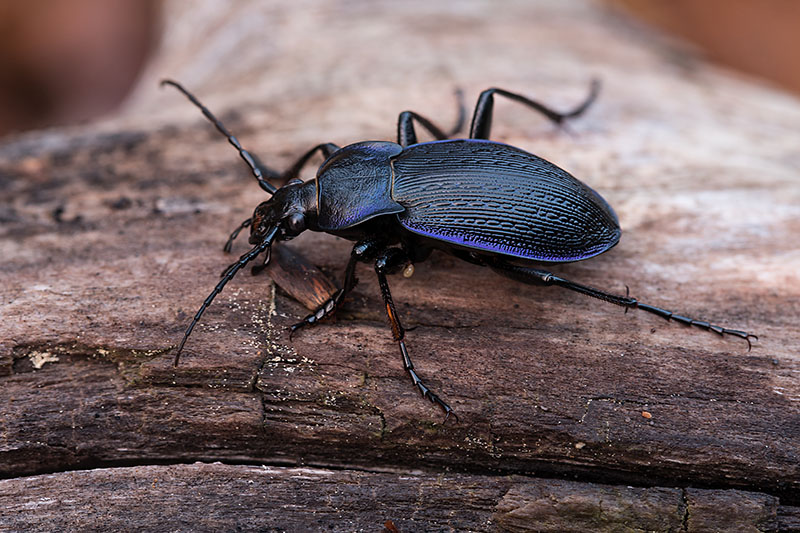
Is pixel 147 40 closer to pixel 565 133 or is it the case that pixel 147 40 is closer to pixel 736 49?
pixel 565 133

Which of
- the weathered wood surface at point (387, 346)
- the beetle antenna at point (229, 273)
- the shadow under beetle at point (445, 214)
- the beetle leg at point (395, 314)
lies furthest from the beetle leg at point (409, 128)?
the beetle antenna at point (229, 273)

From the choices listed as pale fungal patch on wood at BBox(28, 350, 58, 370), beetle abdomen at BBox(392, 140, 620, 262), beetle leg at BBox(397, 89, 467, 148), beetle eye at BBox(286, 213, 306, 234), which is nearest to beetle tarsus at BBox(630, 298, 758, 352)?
beetle abdomen at BBox(392, 140, 620, 262)

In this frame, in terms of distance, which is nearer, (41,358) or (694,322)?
(41,358)

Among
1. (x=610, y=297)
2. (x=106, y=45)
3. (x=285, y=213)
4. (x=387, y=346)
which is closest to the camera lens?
(x=387, y=346)

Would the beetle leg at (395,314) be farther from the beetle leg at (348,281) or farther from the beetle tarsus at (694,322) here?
the beetle tarsus at (694,322)

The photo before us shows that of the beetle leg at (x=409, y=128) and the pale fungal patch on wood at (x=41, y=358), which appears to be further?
the beetle leg at (x=409, y=128)

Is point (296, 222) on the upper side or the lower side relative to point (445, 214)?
lower

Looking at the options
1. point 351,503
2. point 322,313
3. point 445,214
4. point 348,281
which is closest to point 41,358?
point 322,313

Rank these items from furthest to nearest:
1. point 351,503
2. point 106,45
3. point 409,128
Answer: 1. point 106,45
2. point 409,128
3. point 351,503

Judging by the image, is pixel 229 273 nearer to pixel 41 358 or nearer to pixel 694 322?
pixel 41 358
